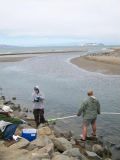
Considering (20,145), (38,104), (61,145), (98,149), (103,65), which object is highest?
(38,104)

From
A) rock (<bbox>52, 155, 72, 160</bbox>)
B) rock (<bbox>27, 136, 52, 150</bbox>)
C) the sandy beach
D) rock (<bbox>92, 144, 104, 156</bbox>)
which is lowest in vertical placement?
the sandy beach

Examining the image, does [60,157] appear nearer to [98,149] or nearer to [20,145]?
[20,145]

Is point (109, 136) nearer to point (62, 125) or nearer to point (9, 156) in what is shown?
point (62, 125)

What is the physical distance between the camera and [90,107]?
13.3m

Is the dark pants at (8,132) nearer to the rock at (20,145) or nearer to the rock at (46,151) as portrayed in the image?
the rock at (20,145)

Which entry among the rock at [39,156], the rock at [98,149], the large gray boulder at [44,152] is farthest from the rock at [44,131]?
the rock at [39,156]

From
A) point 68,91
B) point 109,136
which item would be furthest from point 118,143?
point 68,91

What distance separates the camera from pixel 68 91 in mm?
30609

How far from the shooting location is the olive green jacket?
43.2ft

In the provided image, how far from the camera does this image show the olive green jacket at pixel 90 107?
13180 millimetres

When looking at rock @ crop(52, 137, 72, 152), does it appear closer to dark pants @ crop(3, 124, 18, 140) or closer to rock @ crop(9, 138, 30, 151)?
rock @ crop(9, 138, 30, 151)

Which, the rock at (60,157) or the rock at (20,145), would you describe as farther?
the rock at (20,145)

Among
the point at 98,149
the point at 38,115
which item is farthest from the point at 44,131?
the point at 98,149

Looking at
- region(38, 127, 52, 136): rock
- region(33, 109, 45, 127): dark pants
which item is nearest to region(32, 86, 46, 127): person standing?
region(33, 109, 45, 127): dark pants
